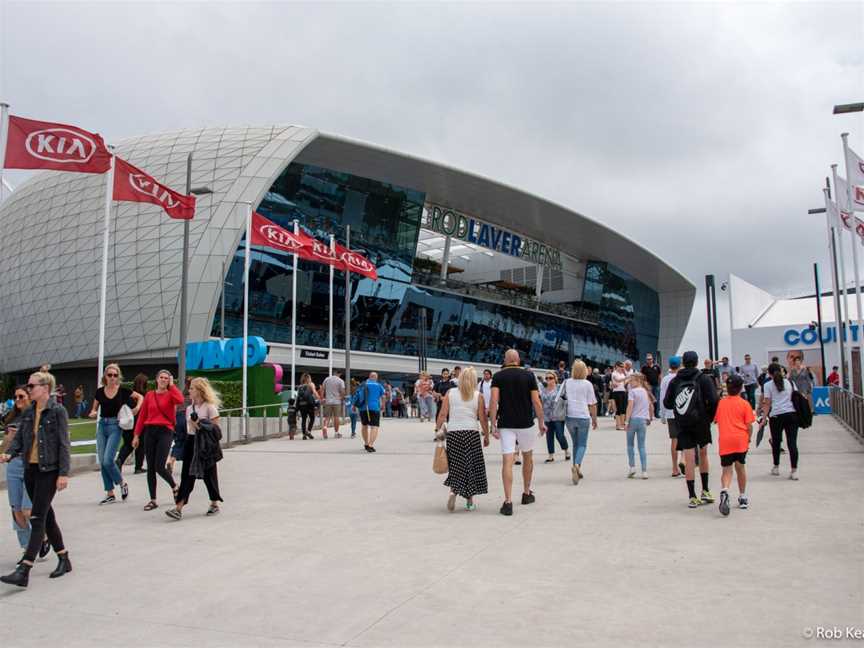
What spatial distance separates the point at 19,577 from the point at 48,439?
1.01 meters

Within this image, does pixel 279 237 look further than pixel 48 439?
Yes

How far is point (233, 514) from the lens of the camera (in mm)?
8164

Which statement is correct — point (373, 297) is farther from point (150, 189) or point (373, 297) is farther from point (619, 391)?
point (150, 189)

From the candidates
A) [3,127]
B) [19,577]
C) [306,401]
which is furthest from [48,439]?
[306,401]

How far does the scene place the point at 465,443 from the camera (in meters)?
7.97

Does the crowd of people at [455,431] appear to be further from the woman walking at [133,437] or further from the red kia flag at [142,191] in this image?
the red kia flag at [142,191]

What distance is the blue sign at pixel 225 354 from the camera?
2222cm

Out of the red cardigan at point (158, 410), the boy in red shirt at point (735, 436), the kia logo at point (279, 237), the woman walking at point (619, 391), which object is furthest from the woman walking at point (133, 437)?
the kia logo at point (279, 237)

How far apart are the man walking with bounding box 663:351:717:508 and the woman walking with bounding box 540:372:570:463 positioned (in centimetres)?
353

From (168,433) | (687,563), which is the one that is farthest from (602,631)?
(168,433)

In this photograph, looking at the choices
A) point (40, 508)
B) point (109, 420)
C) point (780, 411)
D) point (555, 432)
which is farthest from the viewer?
point (555, 432)

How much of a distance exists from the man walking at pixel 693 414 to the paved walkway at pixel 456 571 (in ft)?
1.14

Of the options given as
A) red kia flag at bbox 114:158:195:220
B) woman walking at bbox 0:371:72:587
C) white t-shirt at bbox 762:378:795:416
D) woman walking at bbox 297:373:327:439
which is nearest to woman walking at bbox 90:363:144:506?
woman walking at bbox 0:371:72:587

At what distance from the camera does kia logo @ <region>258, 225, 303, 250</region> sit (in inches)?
893
